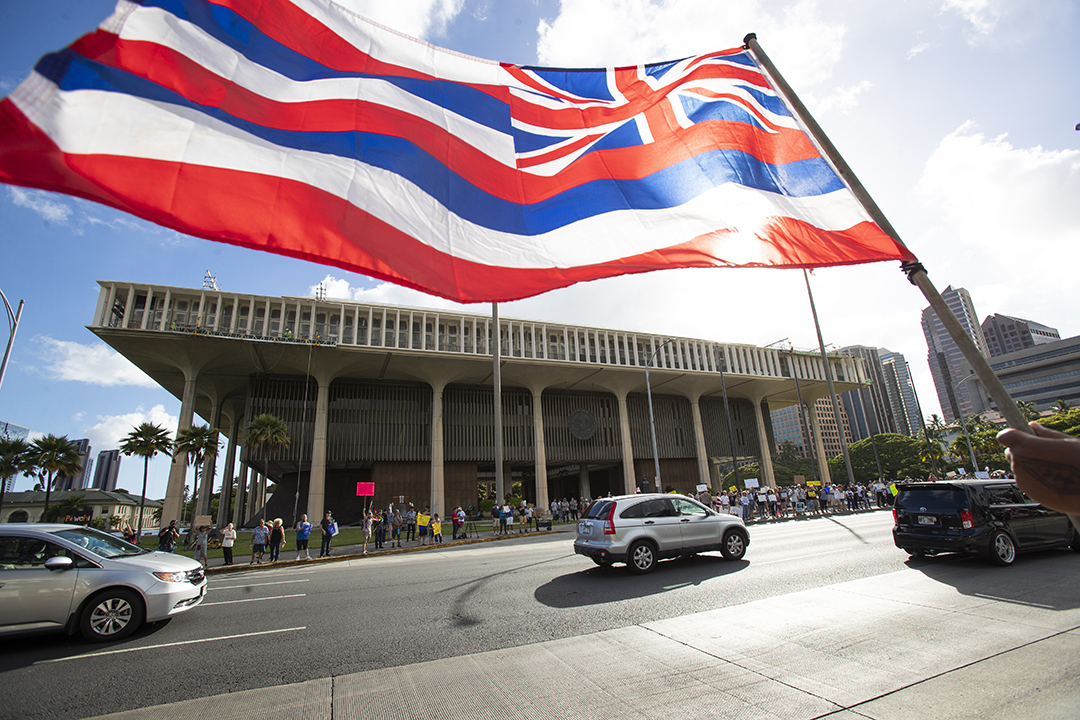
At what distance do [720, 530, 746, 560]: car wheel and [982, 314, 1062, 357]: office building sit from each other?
186 meters

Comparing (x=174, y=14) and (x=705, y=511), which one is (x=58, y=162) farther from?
(x=705, y=511)

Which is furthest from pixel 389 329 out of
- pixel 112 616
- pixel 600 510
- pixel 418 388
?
pixel 112 616

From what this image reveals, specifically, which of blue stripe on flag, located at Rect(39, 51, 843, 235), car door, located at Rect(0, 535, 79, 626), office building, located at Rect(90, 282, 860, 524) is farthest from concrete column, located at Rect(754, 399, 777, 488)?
car door, located at Rect(0, 535, 79, 626)

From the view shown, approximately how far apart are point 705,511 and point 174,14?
11994 millimetres

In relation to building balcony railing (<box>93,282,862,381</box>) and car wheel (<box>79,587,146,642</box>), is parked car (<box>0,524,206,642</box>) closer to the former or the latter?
car wheel (<box>79,587,146,642</box>)

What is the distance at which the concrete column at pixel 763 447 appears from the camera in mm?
57688

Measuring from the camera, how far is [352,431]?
42969 millimetres

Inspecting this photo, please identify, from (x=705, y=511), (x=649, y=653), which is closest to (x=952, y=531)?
(x=705, y=511)

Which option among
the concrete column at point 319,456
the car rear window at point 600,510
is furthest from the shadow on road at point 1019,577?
the concrete column at point 319,456

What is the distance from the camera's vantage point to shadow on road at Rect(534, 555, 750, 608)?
8367 mm

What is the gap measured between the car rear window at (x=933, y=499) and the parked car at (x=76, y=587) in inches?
525

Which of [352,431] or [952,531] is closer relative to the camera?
[952,531]

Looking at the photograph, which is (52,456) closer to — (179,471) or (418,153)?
(179,471)

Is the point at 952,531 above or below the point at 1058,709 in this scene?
above
